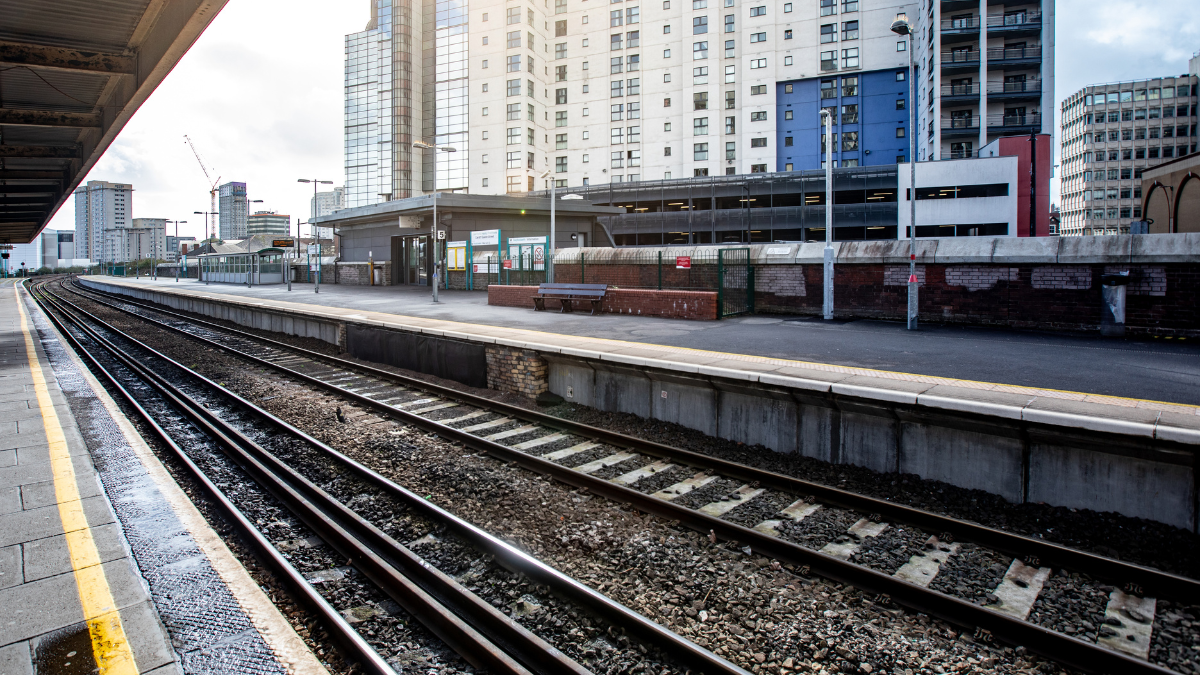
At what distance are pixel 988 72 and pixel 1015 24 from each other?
4129 mm

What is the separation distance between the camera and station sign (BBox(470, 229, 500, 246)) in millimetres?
30097

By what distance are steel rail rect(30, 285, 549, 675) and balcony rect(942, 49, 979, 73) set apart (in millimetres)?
66428

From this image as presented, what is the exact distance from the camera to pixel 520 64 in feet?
242

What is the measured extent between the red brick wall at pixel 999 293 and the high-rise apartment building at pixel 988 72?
166ft

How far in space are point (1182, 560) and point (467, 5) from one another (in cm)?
8745

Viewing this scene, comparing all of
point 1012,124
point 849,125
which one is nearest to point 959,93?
point 1012,124

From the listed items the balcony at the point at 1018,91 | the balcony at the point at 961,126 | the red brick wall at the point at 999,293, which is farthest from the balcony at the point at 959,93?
the red brick wall at the point at 999,293

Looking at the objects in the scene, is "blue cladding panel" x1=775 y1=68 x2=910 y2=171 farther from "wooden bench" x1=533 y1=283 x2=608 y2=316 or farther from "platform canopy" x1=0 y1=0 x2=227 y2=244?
"platform canopy" x1=0 y1=0 x2=227 y2=244

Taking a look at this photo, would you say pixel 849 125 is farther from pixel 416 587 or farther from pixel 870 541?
pixel 416 587

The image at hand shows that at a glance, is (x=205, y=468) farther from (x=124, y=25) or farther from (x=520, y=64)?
(x=520, y=64)

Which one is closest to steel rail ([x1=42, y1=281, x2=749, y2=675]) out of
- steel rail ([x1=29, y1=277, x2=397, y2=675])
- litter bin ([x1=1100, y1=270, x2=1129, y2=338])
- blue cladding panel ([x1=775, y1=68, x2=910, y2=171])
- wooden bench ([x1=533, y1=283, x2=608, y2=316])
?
steel rail ([x1=29, y1=277, x2=397, y2=675])

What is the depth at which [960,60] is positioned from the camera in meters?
57.8

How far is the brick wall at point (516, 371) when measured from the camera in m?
11.5

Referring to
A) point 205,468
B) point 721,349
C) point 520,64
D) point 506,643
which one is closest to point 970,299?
point 721,349
